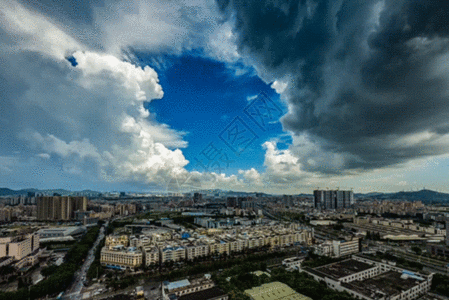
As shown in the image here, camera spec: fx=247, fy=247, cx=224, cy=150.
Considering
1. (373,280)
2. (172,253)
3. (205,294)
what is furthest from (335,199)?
(205,294)

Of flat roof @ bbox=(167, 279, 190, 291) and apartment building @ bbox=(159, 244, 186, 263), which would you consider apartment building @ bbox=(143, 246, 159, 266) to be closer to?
apartment building @ bbox=(159, 244, 186, 263)

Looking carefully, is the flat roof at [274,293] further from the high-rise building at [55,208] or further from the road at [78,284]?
the high-rise building at [55,208]

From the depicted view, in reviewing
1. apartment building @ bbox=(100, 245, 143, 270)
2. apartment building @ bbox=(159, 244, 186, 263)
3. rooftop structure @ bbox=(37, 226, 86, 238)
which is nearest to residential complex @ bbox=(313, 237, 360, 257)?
apartment building @ bbox=(159, 244, 186, 263)

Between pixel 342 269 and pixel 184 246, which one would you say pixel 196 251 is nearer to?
pixel 184 246

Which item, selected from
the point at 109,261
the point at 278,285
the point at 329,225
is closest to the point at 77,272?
the point at 109,261

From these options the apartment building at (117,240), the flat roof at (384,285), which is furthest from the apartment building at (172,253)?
the flat roof at (384,285)

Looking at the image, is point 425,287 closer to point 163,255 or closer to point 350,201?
point 163,255
